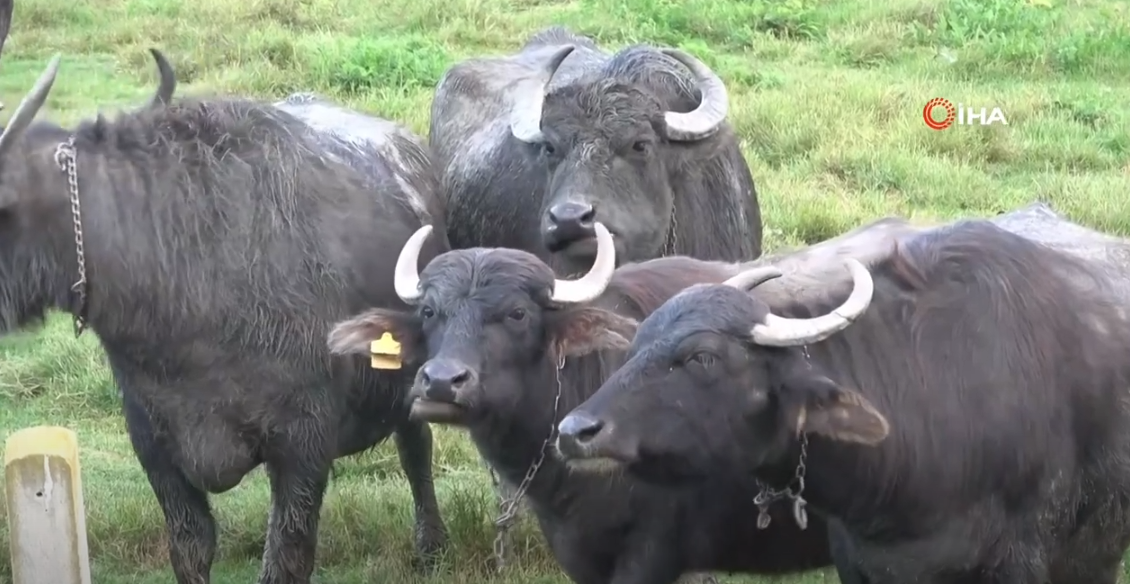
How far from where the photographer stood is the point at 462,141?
7199mm


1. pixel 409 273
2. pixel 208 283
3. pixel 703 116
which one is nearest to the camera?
pixel 409 273

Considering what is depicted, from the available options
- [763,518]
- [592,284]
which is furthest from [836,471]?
[592,284]

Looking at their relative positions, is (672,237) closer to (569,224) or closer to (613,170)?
(613,170)

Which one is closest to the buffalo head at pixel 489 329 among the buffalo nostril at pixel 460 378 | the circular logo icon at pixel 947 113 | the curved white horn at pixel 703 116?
the buffalo nostril at pixel 460 378

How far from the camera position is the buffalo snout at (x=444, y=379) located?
13.6 ft


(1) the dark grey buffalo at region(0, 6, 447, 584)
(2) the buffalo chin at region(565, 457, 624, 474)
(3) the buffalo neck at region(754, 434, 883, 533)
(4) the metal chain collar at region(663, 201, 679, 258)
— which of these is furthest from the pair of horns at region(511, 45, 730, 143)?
(3) the buffalo neck at region(754, 434, 883, 533)

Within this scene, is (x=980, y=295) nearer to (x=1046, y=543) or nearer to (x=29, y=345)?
(x=1046, y=543)

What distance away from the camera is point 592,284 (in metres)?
4.46

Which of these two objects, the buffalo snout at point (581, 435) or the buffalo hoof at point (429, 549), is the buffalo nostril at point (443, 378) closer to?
the buffalo snout at point (581, 435)

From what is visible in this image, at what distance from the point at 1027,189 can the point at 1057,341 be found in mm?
5105

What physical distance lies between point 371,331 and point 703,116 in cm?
186

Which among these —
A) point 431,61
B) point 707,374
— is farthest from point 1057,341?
point 431,61

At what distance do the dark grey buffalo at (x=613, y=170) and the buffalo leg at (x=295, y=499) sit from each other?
1.12 metres

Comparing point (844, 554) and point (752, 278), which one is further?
point (844, 554)
